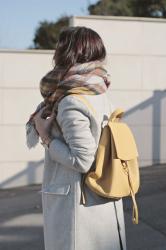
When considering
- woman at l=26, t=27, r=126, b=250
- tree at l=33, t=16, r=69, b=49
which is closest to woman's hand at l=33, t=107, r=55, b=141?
woman at l=26, t=27, r=126, b=250

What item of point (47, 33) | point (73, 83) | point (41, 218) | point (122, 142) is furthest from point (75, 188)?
point (47, 33)

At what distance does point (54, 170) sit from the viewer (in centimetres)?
281

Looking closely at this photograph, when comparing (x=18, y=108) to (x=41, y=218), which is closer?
(x=41, y=218)

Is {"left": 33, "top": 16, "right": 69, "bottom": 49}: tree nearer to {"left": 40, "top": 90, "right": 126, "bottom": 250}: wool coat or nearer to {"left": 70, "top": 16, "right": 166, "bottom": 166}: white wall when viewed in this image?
{"left": 70, "top": 16, "right": 166, "bottom": 166}: white wall

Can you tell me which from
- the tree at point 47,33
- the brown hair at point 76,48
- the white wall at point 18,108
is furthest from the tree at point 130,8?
the brown hair at point 76,48

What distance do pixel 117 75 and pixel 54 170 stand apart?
7.08m

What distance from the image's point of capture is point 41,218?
676 cm

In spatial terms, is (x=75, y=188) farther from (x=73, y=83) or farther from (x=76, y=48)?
(x=76, y=48)

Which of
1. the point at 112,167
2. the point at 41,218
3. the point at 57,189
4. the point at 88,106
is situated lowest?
the point at 41,218

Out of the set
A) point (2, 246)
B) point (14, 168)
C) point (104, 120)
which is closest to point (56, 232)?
point (104, 120)

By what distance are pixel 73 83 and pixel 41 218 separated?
4.29m

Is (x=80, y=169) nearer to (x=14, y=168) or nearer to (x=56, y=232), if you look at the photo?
(x=56, y=232)

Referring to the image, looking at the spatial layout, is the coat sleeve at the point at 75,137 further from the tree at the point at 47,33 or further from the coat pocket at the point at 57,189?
the tree at the point at 47,33

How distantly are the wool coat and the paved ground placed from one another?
100 inches
